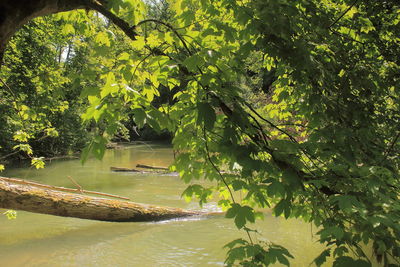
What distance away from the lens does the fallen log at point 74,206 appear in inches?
220

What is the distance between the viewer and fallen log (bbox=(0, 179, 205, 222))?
18.3 ft

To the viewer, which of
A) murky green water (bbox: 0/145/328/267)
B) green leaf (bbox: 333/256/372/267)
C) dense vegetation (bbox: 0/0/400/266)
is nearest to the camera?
green leaf (bbox: 333/256/372/267)

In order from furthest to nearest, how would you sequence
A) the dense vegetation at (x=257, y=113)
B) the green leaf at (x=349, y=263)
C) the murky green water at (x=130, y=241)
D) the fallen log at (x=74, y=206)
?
the fallen log at (x=74, y=206)
the murky green water at (x=130, y=241)
the dense vegetation at (x=257, y=113)
the green leaf at (x=349, y=263)

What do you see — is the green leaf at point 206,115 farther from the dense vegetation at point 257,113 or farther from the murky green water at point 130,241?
the murky green water at point 130,241

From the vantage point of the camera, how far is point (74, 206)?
20.1 ft

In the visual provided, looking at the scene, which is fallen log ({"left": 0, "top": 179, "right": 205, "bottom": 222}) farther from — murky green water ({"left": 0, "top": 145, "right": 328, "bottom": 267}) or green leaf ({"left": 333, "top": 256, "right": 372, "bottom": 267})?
green leaf ({"left": 333, "top": 256, "right": 372, "bottom": 267})

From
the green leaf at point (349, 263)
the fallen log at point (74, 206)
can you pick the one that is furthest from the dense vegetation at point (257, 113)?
the fallen log at point (74, 206)

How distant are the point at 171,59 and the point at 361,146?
1.46m

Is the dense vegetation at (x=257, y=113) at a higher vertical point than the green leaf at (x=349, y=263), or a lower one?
higher

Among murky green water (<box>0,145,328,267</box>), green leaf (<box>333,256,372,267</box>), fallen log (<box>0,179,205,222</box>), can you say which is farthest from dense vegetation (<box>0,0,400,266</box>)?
fallen log (<box>0,179,205,222</box>)

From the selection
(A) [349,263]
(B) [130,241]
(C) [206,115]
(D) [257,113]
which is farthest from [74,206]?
(A) [349,263]

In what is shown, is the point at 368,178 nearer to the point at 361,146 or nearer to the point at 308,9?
the point at 361,146

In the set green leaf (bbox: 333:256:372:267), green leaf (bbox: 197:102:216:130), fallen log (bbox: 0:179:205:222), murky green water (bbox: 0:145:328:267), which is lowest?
murky green water (bbox: 0:145:328:267)

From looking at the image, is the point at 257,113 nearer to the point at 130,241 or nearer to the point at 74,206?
the point at 130,241
